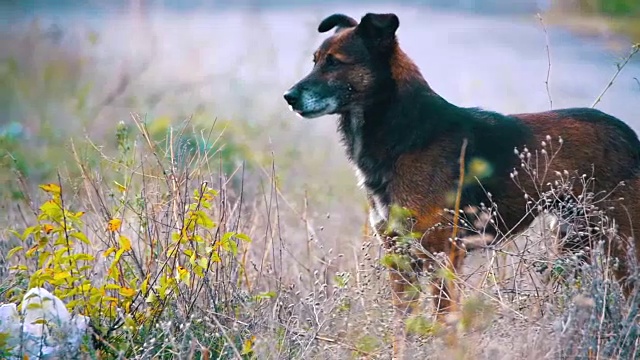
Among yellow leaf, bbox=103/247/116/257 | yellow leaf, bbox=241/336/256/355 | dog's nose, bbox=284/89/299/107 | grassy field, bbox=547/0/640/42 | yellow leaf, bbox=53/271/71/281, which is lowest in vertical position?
yellow leaf, bbox=241/336/256/355

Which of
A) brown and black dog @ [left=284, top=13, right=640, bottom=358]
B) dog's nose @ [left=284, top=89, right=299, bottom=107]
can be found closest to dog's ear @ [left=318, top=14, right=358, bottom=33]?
brown and black dog @ [left=284, top=13, right=640, bottom=358]

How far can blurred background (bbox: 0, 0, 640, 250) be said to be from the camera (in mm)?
9484

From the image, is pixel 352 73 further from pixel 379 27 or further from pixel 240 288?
pixel 240 288

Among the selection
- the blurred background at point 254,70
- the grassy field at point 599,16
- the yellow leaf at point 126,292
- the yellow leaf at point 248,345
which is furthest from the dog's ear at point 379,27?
the grassy field at point 599,16

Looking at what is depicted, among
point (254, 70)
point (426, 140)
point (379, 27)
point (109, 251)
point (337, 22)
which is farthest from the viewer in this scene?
point (254, 70)

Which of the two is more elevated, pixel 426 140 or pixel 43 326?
pixel 426 140

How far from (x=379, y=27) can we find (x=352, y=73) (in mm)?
295

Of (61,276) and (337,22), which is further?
(337,22)

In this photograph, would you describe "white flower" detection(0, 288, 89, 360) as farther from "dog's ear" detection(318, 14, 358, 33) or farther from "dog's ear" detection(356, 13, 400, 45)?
"dog's ear" detection(318, 14, 358, 33)

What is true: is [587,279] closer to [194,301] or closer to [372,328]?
[372,328]

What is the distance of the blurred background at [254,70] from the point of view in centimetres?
948

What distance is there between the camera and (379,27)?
5.43 metres

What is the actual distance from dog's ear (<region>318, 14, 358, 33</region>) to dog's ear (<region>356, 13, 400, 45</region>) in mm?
415

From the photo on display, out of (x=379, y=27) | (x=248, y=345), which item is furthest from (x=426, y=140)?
(x=248, y=345)
